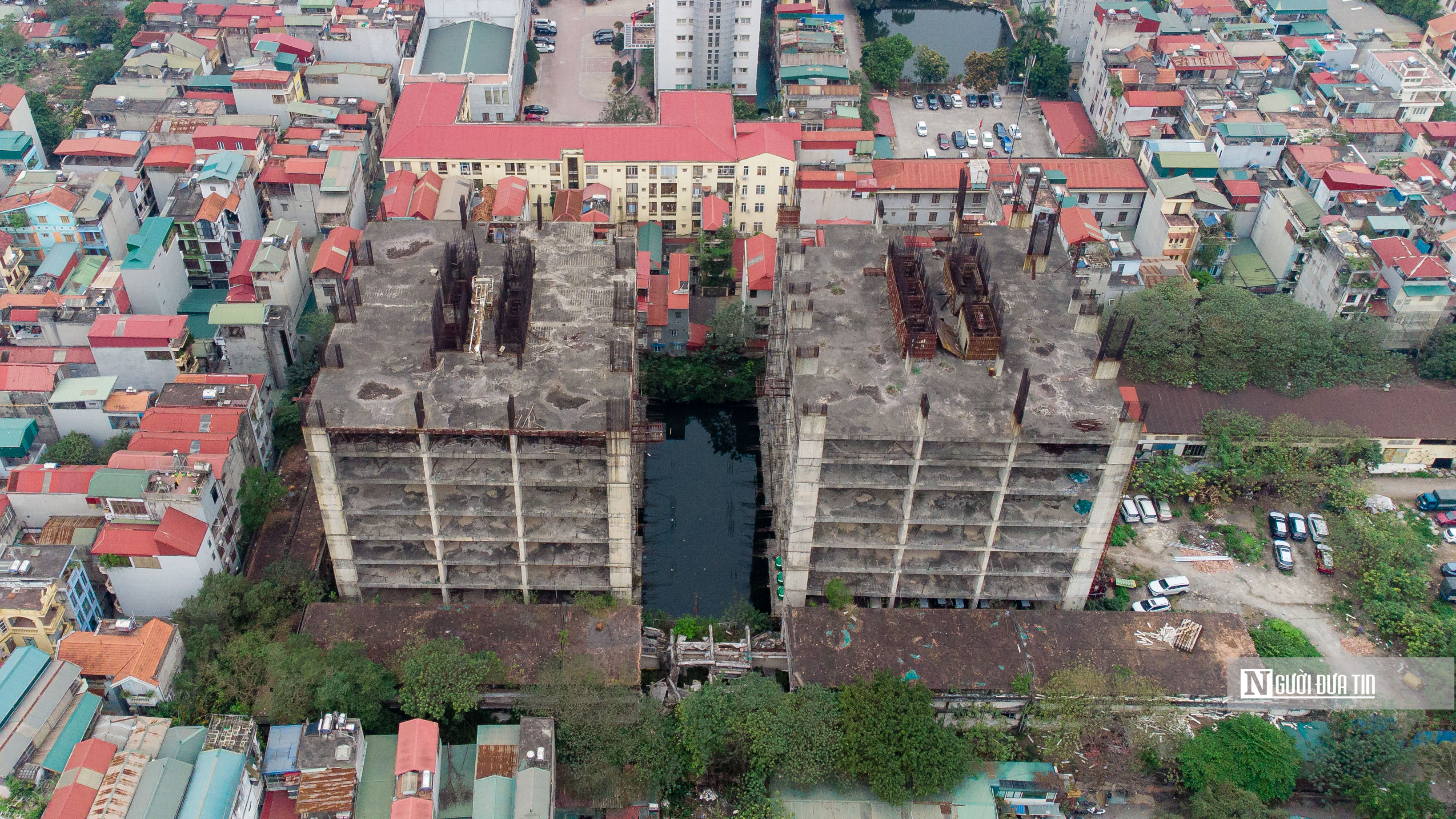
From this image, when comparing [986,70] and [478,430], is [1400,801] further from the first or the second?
[986,70]

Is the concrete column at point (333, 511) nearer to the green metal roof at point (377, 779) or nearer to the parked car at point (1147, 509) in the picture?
the green metal roof at point (377, 779)

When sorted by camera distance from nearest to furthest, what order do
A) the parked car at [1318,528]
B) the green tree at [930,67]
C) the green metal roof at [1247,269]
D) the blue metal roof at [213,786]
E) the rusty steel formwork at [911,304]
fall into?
1. the blue metal roof at [213,786]
2. the rusty steel formwork at [911,304]
3. the parked car at [1318,528]
4. the green metal roof at [1247,269]
5. the green tree at [930,67]

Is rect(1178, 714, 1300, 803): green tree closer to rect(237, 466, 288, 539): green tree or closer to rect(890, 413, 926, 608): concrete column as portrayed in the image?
rect(890, 413, 926, 608): concrete column

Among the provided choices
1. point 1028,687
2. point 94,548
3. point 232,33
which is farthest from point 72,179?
point 1028,687

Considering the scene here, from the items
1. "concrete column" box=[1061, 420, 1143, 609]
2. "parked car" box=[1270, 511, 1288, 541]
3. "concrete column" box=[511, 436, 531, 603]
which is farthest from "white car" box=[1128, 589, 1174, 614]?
"concrete column" box=[511, 436, 531, 603]

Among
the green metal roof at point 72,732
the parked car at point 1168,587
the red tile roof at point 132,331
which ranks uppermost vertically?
the red tile roof at point 132,331

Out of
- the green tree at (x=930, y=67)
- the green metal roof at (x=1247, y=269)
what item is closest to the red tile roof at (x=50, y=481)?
the green metal roof at (x=1247, y=269)
